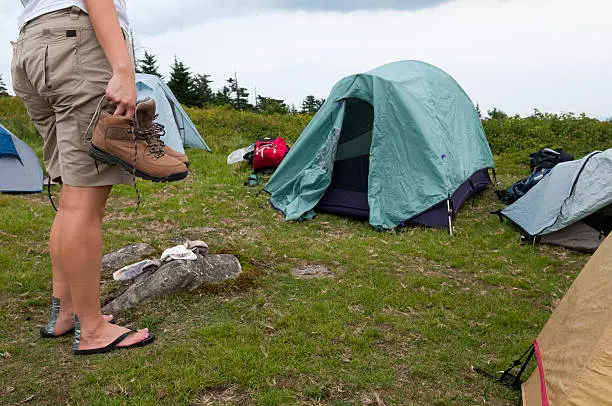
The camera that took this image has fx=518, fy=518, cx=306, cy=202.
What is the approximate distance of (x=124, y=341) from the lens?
2.89 meters

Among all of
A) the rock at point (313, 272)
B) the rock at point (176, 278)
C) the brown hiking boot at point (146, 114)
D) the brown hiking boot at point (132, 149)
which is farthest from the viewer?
the rock at point (313, 272)

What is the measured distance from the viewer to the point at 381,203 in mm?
6219

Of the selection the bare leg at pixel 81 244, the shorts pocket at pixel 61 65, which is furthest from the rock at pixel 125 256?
the shorts pocket at pixel 61 65

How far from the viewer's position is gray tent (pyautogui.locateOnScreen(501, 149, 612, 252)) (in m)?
5.18

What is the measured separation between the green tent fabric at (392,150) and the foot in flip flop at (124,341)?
351cm

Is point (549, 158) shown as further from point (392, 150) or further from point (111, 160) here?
point (111, 160)

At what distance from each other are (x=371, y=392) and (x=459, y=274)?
232 centimetres

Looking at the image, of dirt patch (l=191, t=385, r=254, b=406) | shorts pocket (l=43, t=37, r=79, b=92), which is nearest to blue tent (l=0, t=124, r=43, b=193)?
shorts pocket (l=43, t=37, r=79, b=92)

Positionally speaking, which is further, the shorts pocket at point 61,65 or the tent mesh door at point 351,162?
the tent mesh door at point 351,162

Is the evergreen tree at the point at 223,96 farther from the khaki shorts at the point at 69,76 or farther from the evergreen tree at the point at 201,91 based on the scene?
the khaki shorts at the point at 69,76

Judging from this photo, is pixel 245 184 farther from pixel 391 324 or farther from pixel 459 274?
pixel 391 324

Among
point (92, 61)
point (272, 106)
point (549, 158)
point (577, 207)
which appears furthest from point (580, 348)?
point (272, 106)

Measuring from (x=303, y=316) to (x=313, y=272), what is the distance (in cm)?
104

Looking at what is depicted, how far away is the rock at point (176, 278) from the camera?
354 centimetres
